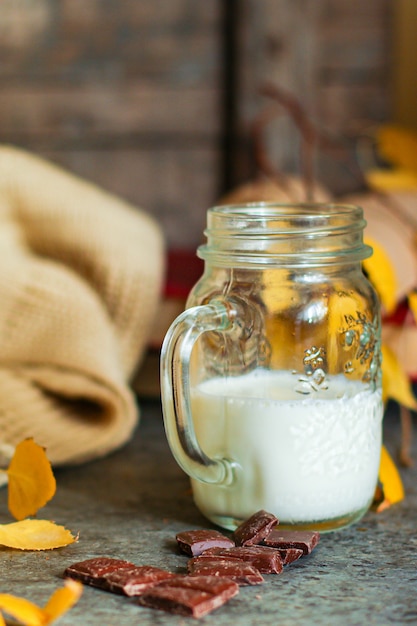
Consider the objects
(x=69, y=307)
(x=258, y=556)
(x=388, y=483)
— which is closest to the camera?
(x=258, y=556)

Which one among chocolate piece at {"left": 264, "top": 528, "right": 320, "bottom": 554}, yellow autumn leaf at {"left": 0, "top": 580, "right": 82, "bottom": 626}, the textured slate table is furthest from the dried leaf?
yellow autumn leaf at {"left": 0, "top": 580, "right": 82, "bottom": 626}

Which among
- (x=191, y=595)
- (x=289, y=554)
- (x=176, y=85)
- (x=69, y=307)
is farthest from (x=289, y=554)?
(x=176, y=85)

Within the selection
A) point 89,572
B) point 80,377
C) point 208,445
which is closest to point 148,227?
point 80,377

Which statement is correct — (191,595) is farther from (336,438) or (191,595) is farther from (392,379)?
(392,379)

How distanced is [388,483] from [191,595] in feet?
0.94

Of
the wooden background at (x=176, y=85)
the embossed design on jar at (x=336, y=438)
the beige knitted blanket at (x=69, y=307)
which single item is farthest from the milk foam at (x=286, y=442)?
the wooden background at (x=176, y=85)

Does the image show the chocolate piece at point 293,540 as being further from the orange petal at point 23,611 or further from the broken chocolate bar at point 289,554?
the orange petal at point 23,611

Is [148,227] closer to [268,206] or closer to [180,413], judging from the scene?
→ [268,206]

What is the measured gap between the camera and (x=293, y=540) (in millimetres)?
662

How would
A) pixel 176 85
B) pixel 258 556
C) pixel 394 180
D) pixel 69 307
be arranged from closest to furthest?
pixel 258 556, pixel 69 307, pixel 394 180, pixel 176 85

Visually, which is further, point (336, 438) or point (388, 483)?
point (388, 483)

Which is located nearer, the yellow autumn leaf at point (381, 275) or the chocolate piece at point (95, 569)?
the chocolate piece at point (95, 569)

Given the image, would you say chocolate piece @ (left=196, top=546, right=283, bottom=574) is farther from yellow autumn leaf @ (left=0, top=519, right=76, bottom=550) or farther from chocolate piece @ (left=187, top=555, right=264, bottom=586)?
yellow autumn leaf @ (left=0, top=519, right=76, bottom=550)

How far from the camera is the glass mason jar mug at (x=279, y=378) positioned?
0.68 meters
